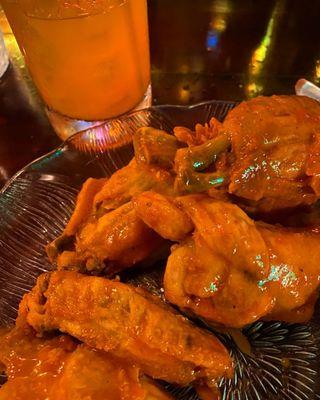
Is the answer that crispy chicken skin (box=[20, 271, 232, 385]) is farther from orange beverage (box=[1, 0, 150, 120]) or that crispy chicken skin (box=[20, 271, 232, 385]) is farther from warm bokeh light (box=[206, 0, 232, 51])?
warm bokeh light (box=[206, 0, 232, 51])

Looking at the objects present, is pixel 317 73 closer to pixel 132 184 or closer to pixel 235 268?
pixel 132 184

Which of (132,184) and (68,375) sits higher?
(132,184)

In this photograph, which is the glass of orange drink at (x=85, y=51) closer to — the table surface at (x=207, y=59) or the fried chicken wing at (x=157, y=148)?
the table surface at (x=207, y=59)

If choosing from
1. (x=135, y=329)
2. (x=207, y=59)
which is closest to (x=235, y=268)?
(x=135, y=329)

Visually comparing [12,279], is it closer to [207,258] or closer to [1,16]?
[207,258]

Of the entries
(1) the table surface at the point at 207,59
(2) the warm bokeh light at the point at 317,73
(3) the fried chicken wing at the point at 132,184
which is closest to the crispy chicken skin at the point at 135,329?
(3) the fried chicken wing at the point at 132,184
